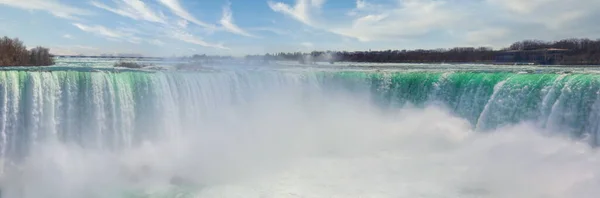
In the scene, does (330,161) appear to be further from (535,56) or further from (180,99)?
(535,56)

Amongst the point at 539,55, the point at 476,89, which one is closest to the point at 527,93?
the point at 476,89

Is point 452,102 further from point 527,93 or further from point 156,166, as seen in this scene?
point 156,166

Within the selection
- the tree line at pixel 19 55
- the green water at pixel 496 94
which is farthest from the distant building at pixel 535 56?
the tree line at pixel 19 55

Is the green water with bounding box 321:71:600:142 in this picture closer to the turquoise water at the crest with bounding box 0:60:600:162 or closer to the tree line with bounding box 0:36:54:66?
the turquoise water at the crest with bounding box 0:60:600:162

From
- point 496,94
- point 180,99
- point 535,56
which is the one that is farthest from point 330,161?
point 535,56

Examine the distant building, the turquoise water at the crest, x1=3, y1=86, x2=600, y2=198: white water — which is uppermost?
the distant building

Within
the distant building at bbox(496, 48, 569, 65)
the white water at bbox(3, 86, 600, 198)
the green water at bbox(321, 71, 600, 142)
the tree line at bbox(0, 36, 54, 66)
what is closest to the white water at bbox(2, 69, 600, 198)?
the white water at bbox(3, 86, 600, 198)
